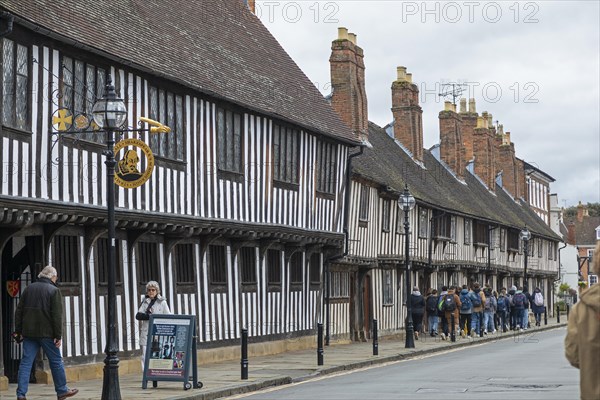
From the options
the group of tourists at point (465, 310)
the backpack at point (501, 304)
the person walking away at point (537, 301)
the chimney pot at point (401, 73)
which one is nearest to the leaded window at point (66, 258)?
the group of tourists at point (465, 310)

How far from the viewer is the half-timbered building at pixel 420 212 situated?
3541 centimetres

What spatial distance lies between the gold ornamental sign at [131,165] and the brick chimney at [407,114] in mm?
27701

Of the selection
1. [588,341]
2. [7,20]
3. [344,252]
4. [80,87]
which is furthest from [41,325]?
[344,252]

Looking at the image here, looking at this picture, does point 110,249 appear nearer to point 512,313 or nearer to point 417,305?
point 417,305

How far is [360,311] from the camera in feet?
117

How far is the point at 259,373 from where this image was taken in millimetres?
20234

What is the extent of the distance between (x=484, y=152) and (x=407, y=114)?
14.0 meters

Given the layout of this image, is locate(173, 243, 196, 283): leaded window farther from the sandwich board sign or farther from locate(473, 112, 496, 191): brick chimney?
locate(473, 112, 496, 191): brick chimney

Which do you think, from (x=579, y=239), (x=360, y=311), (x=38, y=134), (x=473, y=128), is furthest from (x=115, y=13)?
(x=579, y=239)

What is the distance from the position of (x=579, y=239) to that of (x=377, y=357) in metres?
99.1

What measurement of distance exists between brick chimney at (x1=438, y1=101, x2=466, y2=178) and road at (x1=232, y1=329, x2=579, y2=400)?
29792 millimetres

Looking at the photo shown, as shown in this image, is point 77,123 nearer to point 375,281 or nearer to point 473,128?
point 375,281

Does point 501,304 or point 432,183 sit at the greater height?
point 432,183

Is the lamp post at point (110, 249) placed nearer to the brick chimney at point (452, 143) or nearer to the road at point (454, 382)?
the road at point (454, 382)
